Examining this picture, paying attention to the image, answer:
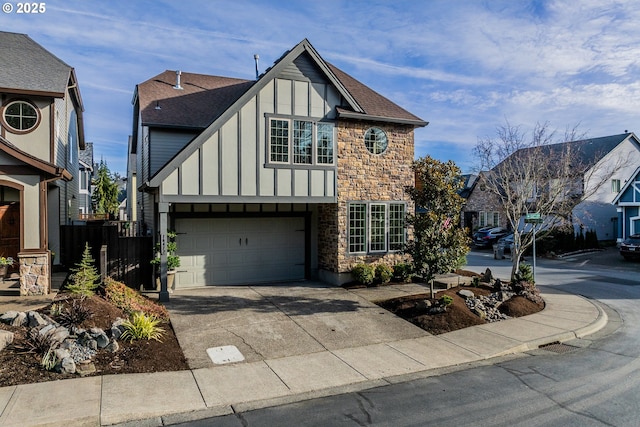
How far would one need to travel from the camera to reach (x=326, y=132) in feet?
46.1

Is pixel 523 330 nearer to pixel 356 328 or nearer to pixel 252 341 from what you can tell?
pixel 356 328

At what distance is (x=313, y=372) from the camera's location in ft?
24.2

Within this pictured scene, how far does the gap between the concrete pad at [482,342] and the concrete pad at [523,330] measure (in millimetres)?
247

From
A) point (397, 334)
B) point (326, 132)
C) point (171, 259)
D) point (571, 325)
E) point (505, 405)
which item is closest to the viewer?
point (505, 405)

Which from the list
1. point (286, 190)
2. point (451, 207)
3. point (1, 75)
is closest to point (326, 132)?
point (286, 190)

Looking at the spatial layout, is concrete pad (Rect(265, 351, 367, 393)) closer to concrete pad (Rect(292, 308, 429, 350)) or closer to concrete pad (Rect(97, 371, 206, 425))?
concrete pad (Rect(292, 308, 429, 350))

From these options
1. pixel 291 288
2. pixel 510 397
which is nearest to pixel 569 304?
pixel 510 397

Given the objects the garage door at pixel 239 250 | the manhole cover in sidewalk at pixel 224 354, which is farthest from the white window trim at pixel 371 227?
the manhole cover in sidewalk at pixel 224 354

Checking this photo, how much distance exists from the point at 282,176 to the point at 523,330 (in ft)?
25.7

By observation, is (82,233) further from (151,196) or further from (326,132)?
(326,132)

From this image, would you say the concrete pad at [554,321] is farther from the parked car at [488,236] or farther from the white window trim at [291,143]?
the parked car at [488,236]

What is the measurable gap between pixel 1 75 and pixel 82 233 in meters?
5.27

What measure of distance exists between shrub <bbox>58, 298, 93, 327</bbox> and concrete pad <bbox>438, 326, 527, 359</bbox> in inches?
290

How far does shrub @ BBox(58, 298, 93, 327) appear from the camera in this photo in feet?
26.8
